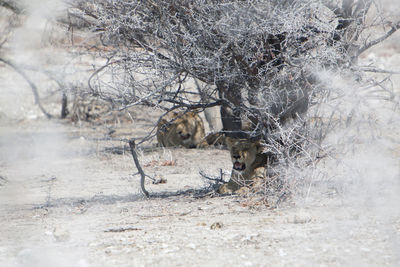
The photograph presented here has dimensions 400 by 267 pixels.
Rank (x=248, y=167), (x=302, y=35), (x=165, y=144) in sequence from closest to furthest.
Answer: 1. (x=302, y=35)
2. (x=248, y=167)
3. (x=165, y=144)

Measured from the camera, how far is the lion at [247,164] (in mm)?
7672

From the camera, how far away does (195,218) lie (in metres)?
6.54

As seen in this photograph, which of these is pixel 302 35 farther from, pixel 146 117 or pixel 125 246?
pixel 146 117

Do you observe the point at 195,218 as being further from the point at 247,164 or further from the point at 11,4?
the point at 11,4

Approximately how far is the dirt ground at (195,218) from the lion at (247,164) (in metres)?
0.26

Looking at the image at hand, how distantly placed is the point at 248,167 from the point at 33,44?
3228mm

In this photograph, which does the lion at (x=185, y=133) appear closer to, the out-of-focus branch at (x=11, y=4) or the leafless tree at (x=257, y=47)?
the out-of-focus branch at (x=11, y=4)

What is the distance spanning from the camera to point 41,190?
9414mm

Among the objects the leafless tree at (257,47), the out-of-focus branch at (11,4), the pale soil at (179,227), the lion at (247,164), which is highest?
the out-of-focus branch at (11,4)

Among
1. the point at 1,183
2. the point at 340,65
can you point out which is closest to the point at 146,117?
the point at 1,183

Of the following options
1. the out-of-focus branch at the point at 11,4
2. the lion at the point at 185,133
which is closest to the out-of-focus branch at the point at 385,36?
the out-of-focus branch at the point at 11,4

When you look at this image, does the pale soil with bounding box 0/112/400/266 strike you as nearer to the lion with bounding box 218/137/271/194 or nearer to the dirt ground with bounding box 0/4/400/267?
the dirt ground with bounding box 0/4/400/267

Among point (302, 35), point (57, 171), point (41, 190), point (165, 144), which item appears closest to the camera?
point (302, 35)

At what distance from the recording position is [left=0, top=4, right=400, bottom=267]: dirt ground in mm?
4961
